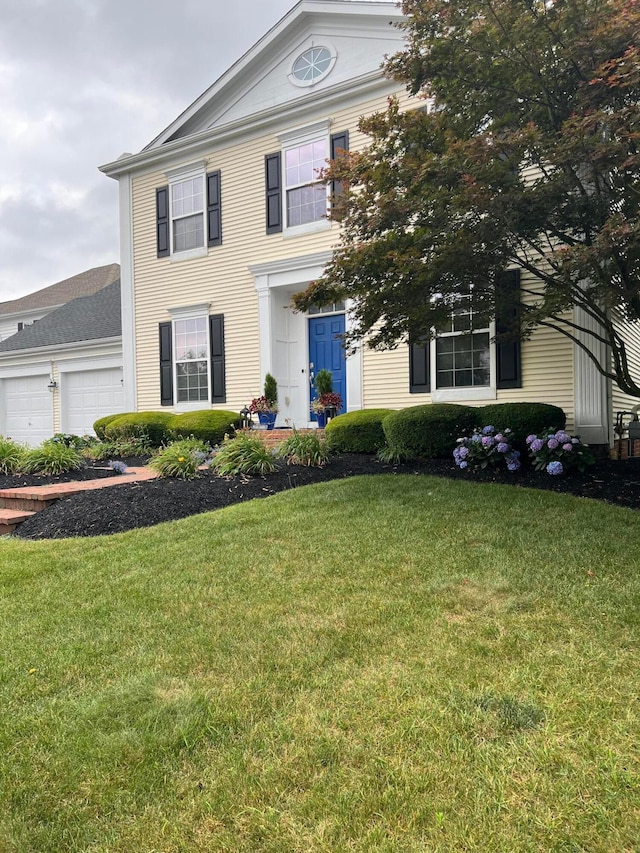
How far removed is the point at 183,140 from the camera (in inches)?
449

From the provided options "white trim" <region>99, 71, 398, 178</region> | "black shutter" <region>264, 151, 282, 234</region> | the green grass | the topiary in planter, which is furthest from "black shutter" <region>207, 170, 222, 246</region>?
the green grass

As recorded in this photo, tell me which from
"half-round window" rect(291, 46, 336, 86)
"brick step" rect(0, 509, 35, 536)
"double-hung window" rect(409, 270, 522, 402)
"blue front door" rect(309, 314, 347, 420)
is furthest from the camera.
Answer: "blue front door" rect(309, 314, 347, 420)

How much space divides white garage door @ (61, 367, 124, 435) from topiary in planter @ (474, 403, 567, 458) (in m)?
9.68

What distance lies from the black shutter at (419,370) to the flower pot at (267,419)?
2623 mm

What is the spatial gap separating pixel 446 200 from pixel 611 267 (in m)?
1.61

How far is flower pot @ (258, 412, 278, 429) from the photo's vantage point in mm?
10281

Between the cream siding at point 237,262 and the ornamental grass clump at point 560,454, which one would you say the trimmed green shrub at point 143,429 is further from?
the ornamental grass clump at point 560,454

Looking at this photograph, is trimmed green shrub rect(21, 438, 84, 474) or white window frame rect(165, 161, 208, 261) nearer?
trimmed green shrub rect(21, 438, 84, 474)

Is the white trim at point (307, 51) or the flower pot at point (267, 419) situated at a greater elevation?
the white trim at point (307, 51)

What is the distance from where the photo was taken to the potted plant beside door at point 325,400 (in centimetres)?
956

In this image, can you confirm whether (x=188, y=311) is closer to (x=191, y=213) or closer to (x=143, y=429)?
(x=191, y=213)

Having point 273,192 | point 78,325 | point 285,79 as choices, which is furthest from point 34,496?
point 78,325

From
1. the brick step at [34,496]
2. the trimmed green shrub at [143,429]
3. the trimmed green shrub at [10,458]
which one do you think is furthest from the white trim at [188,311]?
the brick step at [34,496]

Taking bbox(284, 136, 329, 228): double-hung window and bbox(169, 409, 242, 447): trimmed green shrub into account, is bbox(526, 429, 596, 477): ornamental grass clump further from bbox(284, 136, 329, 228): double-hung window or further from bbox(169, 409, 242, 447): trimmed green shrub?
bbox(284, 136, 329, 228): double-hung window
